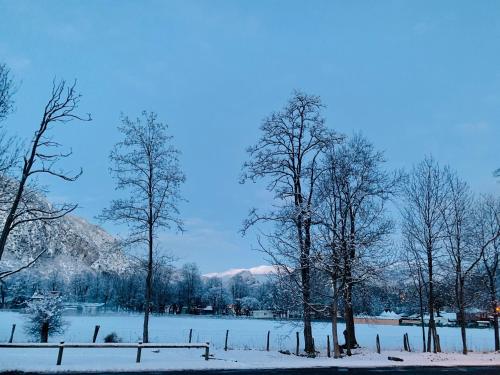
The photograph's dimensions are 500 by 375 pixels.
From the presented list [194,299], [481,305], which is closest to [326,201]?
[481,305]

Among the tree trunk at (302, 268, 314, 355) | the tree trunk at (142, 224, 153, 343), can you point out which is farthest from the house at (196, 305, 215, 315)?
the tree trunk at (302, 268, 314, 355)

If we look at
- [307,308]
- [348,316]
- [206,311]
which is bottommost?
[206,311]

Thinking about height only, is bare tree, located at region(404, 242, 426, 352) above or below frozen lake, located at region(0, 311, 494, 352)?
above

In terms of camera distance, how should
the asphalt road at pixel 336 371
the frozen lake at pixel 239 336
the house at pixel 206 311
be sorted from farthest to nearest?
the house at pixel 206 311
the frozen lake at pixel 239 336
the asphalt road at pixel 336 371

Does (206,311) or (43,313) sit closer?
(43,313)

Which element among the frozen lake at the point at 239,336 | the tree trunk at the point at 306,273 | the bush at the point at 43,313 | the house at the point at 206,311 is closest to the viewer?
the tree trunk at the point at 306,273

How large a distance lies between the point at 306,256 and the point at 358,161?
7.68m

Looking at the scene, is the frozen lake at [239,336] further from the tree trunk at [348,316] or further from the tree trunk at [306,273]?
the tree trunk at [348,316]

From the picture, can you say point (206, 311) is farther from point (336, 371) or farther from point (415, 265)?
point (336, 371)

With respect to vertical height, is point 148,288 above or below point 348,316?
above

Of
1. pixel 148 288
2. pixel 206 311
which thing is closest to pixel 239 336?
pixel 148 288

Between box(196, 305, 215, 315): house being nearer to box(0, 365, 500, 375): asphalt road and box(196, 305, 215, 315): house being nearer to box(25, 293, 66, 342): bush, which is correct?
box(25, 293, 66, 342): bush

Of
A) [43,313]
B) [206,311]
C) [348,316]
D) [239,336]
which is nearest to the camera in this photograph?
[348,316]

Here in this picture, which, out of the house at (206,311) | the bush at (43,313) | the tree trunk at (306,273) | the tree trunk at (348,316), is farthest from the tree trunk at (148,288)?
the house at (206,311)
